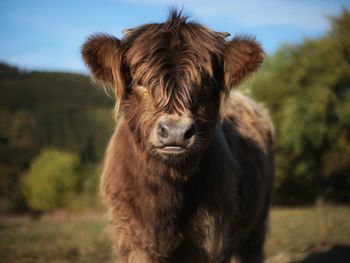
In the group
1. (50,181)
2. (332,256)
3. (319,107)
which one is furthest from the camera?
(50,181)

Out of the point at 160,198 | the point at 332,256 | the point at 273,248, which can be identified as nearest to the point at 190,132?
the point at 160,198

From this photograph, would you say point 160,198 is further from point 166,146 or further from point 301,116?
point 301,116

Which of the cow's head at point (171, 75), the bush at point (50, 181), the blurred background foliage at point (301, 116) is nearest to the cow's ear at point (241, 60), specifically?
the cow's head at point (171, 75)

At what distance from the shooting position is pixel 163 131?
296 cm

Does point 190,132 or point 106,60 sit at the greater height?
point 106,60

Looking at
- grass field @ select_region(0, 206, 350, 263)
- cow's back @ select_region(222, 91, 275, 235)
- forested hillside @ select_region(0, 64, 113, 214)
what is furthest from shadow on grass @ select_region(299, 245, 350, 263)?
forested hillside @ select_region(0, 64, 113, 214)

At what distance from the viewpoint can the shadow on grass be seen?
697 cm

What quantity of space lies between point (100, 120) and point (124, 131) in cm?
7673

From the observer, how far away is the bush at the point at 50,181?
65375 mm

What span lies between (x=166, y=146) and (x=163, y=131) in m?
0.11

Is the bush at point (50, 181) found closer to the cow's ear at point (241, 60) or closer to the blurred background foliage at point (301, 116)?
the blurred background foliage at point (301, 116)

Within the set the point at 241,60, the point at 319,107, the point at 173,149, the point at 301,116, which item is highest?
the point at 319,107

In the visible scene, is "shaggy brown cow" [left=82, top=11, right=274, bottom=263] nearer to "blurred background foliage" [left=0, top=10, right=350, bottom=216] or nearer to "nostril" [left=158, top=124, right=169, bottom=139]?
"nostril" [left=158, top=124, right=169, bottom=139]

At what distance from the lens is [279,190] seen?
37.7 metres
